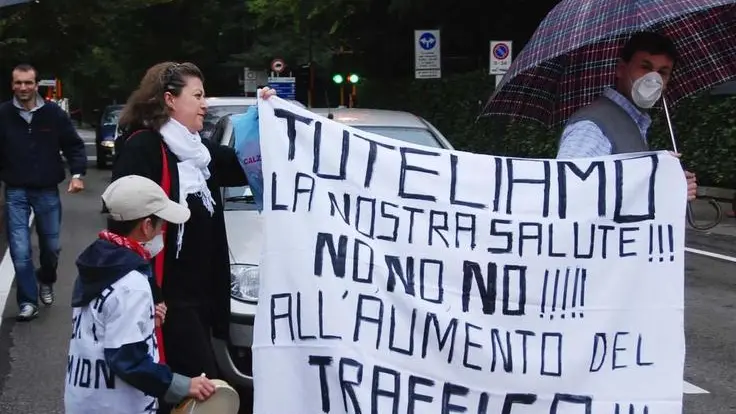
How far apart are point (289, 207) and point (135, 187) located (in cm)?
58

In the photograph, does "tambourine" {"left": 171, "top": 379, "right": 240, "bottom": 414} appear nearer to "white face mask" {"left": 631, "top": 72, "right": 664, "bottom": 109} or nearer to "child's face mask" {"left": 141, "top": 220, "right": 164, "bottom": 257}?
"child's face mask" {"left": 141, "top": 220, "right": 164, "bottom": 257}

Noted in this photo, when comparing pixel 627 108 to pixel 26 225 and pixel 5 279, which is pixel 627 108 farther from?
pixel 5 279

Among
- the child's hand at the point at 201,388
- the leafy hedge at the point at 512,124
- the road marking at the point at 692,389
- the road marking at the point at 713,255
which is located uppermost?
the leafy hedge at the point at 512,124

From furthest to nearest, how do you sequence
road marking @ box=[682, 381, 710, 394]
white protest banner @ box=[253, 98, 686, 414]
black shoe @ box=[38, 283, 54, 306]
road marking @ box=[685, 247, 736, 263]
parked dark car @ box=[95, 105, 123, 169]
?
parked dark car @ box=[95, 105, 123, 169]
road marking @ box=[685, 247, 736, 263]
black shoe @ box=[38, 283, 54, 306]
road marking @ box=[682, 381, 710, 394]
white protest banner @ box=[253, 98, 686, 414]

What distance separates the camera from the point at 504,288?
3846mm

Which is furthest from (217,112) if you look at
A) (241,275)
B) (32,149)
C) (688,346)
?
(688,346)

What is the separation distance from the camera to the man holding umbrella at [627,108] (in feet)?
13.5

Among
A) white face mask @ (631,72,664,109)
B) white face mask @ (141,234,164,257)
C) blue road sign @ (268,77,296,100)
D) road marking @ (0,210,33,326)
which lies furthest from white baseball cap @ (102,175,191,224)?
blue road sign @ (268,77,296,100)

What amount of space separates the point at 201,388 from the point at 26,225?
5.20 meters

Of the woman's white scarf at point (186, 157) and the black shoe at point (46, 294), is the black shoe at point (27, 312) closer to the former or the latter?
the black shoe at point (46, 294)

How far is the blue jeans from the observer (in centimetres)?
827

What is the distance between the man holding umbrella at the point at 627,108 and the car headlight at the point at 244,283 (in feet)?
6.42

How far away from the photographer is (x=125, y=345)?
132 inches

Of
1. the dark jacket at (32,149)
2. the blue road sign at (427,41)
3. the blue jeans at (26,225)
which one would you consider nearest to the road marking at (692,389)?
the dark jacket at (32,149)
